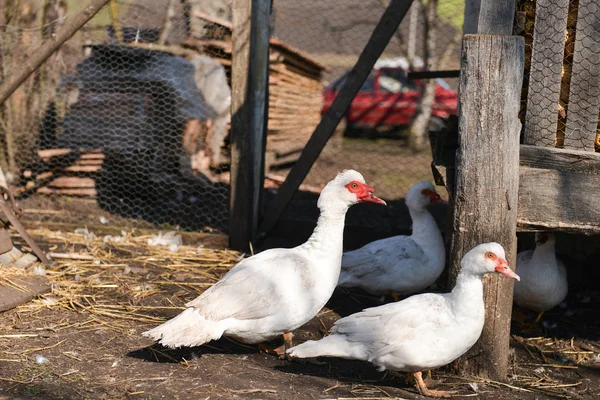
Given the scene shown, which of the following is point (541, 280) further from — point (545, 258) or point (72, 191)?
point (72, 191)

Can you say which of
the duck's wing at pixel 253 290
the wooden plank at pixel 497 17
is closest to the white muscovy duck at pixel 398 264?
the duck's wing at pixel 253 290

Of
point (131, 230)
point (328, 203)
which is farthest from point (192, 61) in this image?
point (328, 203)

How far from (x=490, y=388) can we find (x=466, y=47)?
1.71 metres

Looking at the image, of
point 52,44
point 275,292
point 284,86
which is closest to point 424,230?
point 275,292

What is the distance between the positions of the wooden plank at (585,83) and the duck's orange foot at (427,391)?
1411 millimetres

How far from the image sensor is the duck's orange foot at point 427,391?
3281mm

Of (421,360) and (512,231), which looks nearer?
(421,360)

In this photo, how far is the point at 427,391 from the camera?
10.8 ft

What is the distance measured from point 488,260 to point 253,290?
1.19m

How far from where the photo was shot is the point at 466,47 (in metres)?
3.34

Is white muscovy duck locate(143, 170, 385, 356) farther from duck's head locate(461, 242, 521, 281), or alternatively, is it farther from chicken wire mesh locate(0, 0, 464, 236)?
chicken wire mesh locate(0, 0, 464, 236)

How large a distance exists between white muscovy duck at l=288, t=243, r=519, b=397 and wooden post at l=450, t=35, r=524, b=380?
0.19m

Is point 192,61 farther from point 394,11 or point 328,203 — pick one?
point 328,203

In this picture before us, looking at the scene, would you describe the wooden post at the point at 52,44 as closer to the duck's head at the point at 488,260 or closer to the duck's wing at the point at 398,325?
the duck's wing at the point at 398,325
